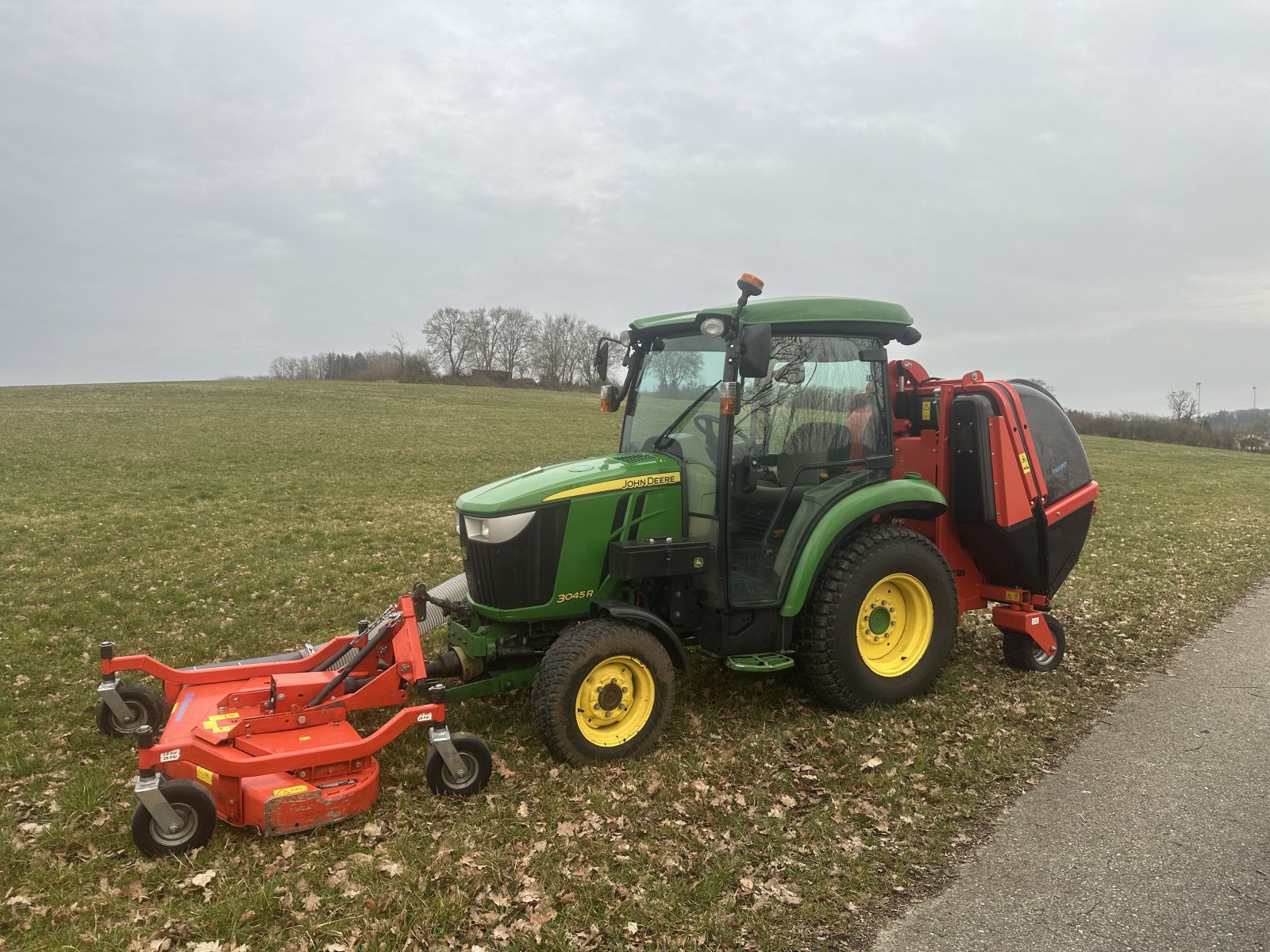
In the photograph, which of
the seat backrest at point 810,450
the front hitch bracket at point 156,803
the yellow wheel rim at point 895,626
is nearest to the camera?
the front hitch bracket at point 156,803

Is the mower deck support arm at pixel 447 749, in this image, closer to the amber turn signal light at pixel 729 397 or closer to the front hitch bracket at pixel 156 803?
the front hitch bracket at pixel 156 803

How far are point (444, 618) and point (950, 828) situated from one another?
3338 millimetres

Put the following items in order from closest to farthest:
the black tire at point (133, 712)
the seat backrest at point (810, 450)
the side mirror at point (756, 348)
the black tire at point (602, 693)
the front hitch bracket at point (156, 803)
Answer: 1. the front hitch bracket at point (156, 803)
2. the black tire at point (602, 693)
3. the side mirror at point (756, 348)
4. the black tire at point (133, 712)
5. the seat backrest at point (810, 450)

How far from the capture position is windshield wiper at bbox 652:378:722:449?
538cm

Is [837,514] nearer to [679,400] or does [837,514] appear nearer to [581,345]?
[679,400]

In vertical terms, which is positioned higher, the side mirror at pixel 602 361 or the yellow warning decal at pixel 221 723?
the side mirror at pixel 602 361

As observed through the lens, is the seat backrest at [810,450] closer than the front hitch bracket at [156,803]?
No

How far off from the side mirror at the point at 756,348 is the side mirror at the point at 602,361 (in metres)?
1.47

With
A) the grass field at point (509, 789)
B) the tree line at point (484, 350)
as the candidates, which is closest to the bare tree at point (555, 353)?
the tree line at point (484, 350)

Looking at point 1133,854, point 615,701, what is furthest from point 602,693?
point 1133,854

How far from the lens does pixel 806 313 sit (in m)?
5.32

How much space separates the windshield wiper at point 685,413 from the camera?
17.7 ft

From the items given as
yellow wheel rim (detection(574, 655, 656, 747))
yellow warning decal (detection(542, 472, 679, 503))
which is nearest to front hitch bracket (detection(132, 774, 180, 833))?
yellow wheel rim (detection(574, 655, 656, 747))

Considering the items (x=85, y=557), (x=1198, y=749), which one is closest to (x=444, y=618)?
(x=1198, y=749)
